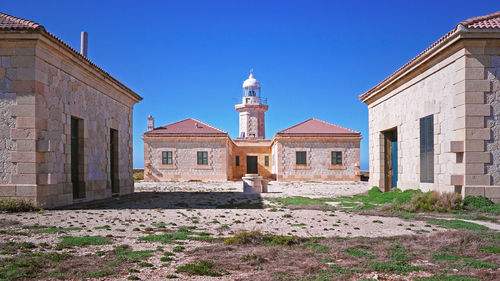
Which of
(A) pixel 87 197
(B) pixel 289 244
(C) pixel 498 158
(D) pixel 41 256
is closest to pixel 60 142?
(A) pixel 87 197

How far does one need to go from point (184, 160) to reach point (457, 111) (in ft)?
68.0

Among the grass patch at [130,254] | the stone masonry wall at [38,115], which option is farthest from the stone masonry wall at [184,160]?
the grass patch at [130,254]

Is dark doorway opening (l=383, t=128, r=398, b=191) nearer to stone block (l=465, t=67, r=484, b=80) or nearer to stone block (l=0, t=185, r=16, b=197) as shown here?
stone block (l=465, t=67, r=484, b=80)

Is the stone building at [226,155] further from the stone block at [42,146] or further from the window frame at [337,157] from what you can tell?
the stone block at [42,146]

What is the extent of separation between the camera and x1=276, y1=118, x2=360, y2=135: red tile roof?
27562 millimetres

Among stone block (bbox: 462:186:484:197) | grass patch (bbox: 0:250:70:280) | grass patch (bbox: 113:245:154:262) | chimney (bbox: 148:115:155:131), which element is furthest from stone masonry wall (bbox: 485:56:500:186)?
chimney (bbox: 148:115:155:131)

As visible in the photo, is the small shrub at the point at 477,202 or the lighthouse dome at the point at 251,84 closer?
the small shrub at the point at 477,202

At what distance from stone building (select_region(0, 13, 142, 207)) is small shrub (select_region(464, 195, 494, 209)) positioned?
31.7 feet


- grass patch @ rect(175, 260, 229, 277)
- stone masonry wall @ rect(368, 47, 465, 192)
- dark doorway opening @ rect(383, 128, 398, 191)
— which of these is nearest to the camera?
grass patch @ rect(175, 260, 229, 277)

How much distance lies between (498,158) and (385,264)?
642 cm

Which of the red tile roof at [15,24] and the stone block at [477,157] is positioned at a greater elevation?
the red tile roof at [15,24]

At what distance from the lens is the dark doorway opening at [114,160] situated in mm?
14648

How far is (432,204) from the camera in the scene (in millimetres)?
9125

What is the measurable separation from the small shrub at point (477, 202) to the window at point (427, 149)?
1645 millimetres
